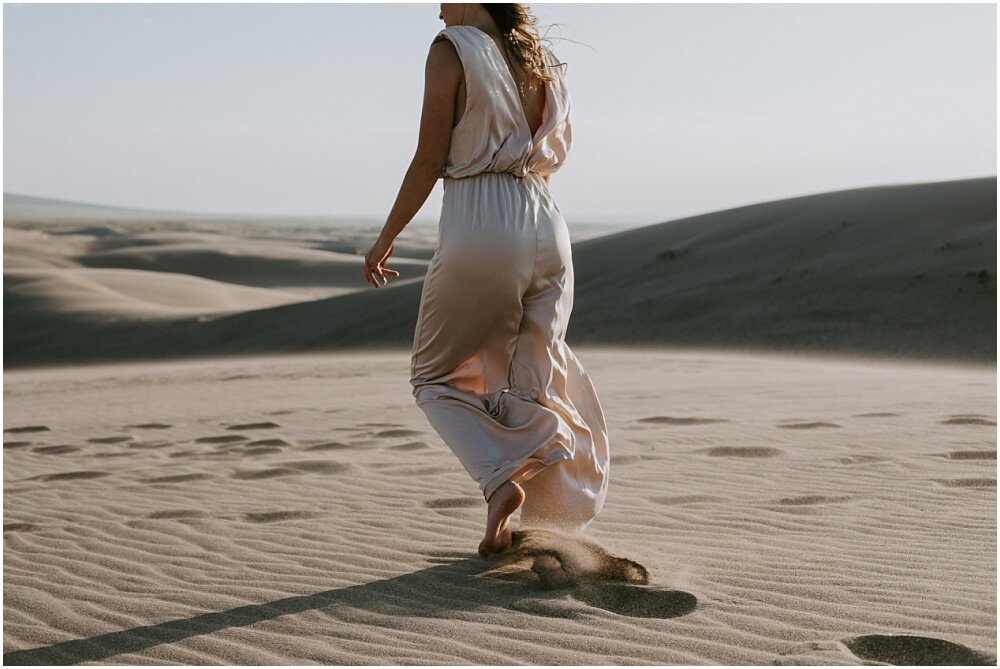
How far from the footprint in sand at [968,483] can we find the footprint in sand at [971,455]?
2.11 ft

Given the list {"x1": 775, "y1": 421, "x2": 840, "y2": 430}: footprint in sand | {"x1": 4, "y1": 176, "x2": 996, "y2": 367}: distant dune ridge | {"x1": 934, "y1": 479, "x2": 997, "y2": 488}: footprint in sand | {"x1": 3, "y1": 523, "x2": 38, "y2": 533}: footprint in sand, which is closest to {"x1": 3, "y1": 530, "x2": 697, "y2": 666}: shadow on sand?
{"x1": 3, "y1": 523, "x2": 38, "y2": 533}: footprint in sand

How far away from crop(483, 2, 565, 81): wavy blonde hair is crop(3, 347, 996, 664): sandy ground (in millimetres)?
1723

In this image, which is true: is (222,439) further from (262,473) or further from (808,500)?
(808,500)

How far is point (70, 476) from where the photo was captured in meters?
6.75

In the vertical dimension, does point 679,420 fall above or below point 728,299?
below

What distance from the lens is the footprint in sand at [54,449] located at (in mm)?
8148

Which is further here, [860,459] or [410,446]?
[410,446]

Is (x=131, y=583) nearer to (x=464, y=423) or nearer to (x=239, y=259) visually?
(x=464, y=423)

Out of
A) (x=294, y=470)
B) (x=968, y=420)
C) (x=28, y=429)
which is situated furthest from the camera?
(x=28, y=429)

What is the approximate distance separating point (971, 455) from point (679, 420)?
99.5 inches

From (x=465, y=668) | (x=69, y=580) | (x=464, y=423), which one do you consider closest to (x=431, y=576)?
(x=464, y=423)

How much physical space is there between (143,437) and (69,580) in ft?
15.4

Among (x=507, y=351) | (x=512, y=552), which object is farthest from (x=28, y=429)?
(x=507, y=351)

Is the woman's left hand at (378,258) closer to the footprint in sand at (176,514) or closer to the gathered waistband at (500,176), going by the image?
the gathered waistband at (500,176)
